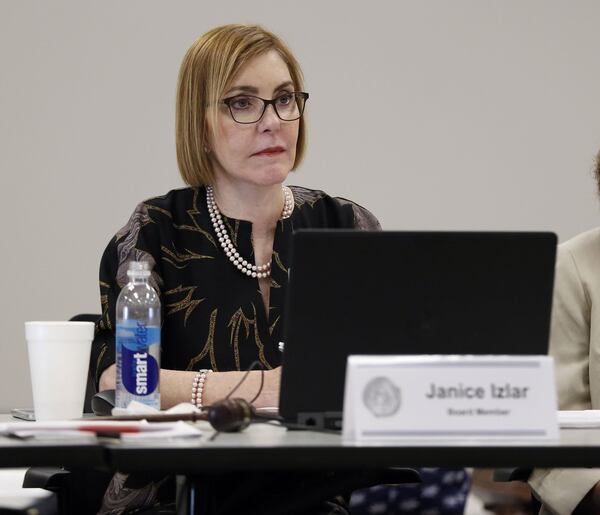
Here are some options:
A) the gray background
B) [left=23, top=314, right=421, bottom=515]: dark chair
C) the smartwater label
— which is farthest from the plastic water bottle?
the gray background

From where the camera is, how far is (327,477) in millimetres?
1529

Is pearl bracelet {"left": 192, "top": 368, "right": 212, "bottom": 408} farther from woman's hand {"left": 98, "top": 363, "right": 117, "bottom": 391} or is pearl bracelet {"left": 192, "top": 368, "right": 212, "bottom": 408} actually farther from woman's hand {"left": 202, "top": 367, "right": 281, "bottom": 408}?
woman's hand {"left": 98, "top": 363, "right": 117, "bottom": 391}

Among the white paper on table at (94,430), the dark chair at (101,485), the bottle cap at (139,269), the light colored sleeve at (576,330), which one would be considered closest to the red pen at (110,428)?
the white paper on table at (94,430)

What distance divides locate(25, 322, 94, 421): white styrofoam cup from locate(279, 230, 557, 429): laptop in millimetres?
389

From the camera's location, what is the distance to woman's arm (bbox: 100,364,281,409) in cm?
192

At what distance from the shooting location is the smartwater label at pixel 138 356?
159 cm

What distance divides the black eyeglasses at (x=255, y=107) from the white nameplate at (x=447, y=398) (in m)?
1.03

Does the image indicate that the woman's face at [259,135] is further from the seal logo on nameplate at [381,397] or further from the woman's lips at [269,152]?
the seal logo on nameplate at [381,397]

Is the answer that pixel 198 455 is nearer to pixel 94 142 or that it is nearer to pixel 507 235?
pixel 507 235

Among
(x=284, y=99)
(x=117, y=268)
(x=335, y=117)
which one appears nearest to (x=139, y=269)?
(x=117, y=268)

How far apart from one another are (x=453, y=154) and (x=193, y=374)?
2.34 metres

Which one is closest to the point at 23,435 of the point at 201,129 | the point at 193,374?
the point at 193,374

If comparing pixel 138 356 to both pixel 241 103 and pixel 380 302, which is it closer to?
pixel 380 302

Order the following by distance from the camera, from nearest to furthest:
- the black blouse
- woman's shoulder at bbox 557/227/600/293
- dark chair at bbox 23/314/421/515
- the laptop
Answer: the laptop
dark chair at bbox 23/314/421/515
woman's shoulder at bbox 557/227/600/293
the black blouse
